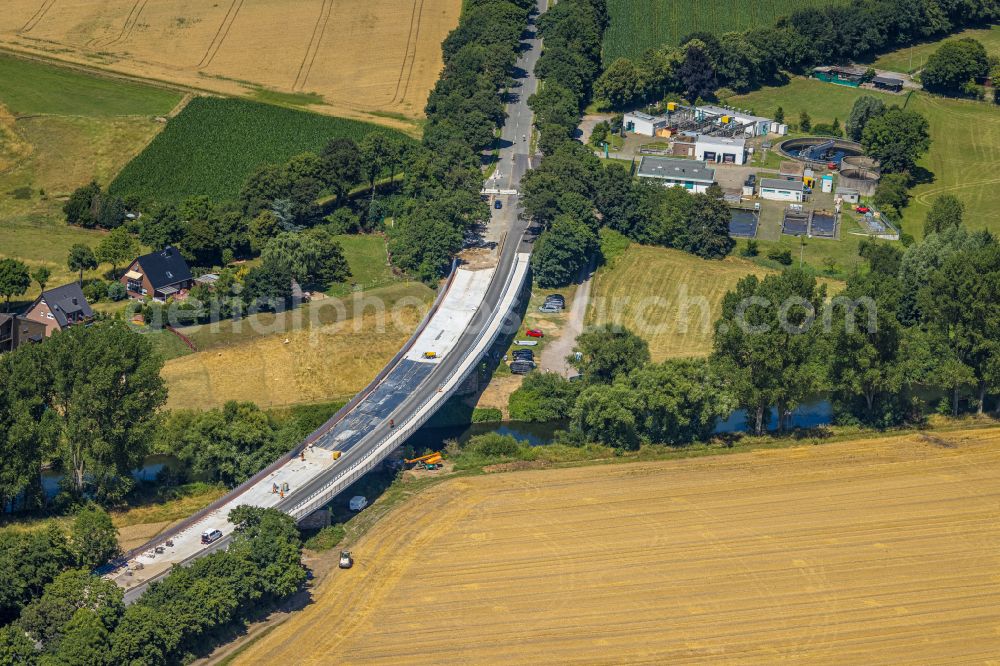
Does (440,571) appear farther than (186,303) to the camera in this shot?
No

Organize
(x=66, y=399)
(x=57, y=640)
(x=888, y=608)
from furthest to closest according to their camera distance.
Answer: (x=66, y=399) → (x=888, y=608) → (x=57, y=640)

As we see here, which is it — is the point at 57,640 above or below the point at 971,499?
below

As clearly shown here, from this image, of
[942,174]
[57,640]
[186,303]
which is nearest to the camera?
[57,640]

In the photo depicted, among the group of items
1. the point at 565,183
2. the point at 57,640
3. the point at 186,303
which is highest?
the point at 565,183

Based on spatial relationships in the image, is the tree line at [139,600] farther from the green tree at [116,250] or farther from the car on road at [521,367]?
the green tree at [116,250]

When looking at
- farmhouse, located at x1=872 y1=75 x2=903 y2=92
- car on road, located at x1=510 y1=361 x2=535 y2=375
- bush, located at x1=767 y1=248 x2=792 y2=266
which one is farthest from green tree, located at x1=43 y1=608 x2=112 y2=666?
farmhouse, located at x1=872 y1=75 x2=903 y2=92

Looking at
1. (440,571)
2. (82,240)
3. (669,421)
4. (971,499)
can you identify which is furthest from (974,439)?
(82,240)

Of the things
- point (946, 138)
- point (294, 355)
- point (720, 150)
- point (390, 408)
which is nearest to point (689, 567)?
point (390, 408)

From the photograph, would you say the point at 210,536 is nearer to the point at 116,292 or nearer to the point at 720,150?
the point at 116,292

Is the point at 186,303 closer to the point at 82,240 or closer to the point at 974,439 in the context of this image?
the point at 82,240
